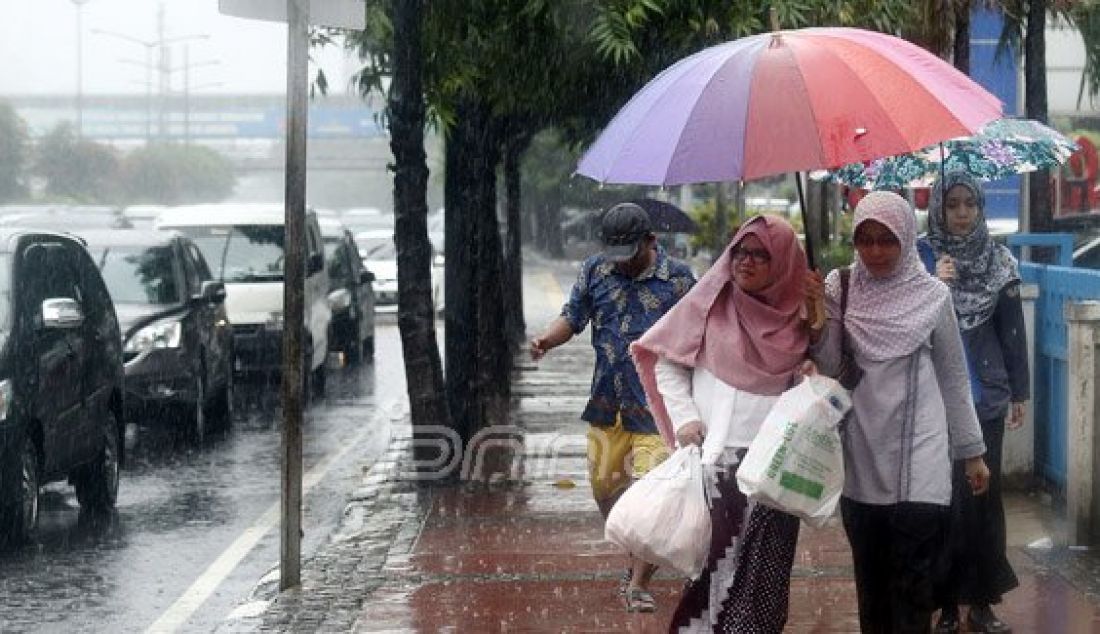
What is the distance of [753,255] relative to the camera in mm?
6559

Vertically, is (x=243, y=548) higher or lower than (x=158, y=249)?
lower

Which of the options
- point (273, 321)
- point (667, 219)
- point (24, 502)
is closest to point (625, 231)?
point (24, 502)

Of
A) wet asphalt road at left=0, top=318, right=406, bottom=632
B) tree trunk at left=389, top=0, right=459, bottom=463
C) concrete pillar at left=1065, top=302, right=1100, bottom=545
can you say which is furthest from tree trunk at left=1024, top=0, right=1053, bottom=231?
concrete pillar at left=1065, top=302, right=1100, bottom=545

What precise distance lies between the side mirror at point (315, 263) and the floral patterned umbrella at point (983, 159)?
1177cm

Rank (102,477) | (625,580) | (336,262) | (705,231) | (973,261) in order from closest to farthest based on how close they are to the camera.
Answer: (973,261)
(625,580)
(102,477)
(336,262)
(705,231)

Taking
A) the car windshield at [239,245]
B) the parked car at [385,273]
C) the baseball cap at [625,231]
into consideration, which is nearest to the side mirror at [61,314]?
the baseball cap at [625,231]

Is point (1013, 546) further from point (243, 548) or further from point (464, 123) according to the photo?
point (464, 123)

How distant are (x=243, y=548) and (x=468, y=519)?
4.08 feet

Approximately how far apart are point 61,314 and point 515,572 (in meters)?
3.19

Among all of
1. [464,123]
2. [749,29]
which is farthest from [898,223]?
[464,123]

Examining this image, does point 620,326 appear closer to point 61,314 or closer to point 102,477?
point 61,314

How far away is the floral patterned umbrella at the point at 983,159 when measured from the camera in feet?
28.8

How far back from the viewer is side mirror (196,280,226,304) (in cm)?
1705

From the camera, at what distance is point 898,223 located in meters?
6.50
